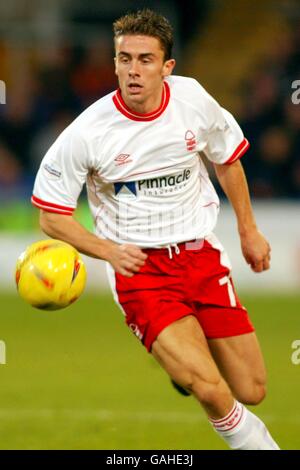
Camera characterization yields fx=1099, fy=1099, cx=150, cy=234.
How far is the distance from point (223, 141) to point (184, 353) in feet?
4.85

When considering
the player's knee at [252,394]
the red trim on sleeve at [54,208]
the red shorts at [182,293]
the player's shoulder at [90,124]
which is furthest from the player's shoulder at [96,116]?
the player's knee at [252,394]

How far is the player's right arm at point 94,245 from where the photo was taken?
6297 millimetres

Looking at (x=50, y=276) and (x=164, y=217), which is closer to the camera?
(x=50, y=276)

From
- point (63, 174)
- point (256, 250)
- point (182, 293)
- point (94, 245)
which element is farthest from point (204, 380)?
point (63, 174)

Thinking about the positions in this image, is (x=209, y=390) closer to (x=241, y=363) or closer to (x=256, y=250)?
(x=241, y=363)

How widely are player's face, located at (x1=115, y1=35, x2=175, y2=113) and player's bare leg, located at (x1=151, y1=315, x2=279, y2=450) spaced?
1.33 m

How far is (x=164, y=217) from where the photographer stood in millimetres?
6551

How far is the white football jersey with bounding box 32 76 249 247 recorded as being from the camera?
20.9 ft

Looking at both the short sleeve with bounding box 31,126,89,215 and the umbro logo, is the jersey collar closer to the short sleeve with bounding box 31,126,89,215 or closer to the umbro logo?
the umbro logo

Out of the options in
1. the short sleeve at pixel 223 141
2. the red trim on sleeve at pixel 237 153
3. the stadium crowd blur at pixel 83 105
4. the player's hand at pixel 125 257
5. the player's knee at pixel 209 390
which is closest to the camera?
the player's knee at pixel 209 390

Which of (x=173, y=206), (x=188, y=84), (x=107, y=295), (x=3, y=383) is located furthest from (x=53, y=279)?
(x=107, y=295)

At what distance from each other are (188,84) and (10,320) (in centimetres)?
705

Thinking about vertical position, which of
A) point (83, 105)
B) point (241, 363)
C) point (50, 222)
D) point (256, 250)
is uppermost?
point (50, 222)

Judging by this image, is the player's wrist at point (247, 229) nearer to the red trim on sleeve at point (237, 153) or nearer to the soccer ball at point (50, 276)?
the red trim on sleeve at point (237, 153)
